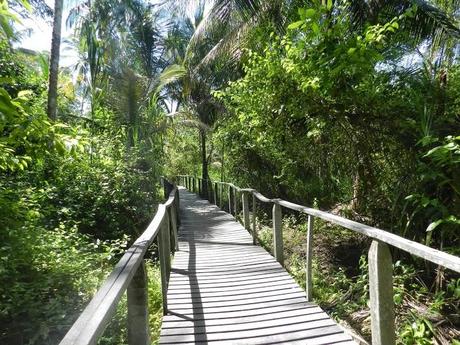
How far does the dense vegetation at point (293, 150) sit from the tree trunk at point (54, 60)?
2.26 feet

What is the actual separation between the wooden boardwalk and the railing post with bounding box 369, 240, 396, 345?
1.93 ft

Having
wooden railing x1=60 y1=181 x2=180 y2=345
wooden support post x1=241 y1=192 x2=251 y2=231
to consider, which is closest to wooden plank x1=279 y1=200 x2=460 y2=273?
wooden railing x1=60 y1=181 x2=180 y2=345

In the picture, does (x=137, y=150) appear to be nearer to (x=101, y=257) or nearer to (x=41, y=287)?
(x=101, y=257)

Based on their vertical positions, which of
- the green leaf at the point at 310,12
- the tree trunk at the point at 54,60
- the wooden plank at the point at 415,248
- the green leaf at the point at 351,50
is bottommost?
the wooden plank at the point at 415,248

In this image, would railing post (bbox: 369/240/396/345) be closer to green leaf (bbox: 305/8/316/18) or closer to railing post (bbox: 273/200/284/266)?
railing post (bbox: 273/200/284/266)

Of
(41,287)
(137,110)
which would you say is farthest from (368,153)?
(137,110)

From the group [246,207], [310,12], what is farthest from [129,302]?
[246,207]

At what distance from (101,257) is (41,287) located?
1.44m

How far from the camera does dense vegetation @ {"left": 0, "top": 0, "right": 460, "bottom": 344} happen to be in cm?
362

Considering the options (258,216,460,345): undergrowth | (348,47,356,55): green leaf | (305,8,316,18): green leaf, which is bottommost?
(258,216,460,345): undergrowth

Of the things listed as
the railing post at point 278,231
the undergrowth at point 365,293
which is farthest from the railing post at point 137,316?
the railing post at point 278,231

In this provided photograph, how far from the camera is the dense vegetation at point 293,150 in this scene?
11.9ft

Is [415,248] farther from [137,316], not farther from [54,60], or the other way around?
[54,60]

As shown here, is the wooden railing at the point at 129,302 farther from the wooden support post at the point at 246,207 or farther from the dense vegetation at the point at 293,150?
A: the wooden support post at the point at 246,207
